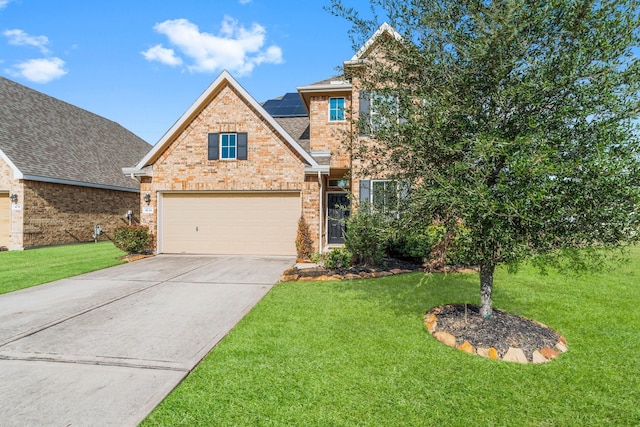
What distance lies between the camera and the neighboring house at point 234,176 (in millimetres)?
12594

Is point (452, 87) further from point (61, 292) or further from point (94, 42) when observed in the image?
point (94, 42)

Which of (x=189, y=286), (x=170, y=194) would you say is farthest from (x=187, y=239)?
(x=189, y=286)

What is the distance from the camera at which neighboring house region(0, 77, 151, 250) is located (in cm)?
1462

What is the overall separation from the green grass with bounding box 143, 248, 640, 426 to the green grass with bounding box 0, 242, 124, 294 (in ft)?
22.5

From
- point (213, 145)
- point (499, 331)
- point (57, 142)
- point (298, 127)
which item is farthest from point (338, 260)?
point (57, 142)

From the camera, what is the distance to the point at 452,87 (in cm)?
431

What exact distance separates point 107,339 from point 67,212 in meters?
15.5

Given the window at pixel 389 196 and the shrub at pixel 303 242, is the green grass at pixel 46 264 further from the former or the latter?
the window at pixel 389 196

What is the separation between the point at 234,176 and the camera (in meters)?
12.9

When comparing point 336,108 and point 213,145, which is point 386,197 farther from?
point 213,145

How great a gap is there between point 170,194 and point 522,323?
12.7 metres

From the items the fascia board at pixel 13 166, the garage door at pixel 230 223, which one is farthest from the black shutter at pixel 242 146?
the fascia board at pixel 13 166

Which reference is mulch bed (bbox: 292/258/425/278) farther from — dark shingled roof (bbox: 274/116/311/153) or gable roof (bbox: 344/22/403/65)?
dark shingled roof (bbox: 274/116/311/153)

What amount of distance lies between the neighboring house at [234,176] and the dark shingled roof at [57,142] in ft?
20.9
